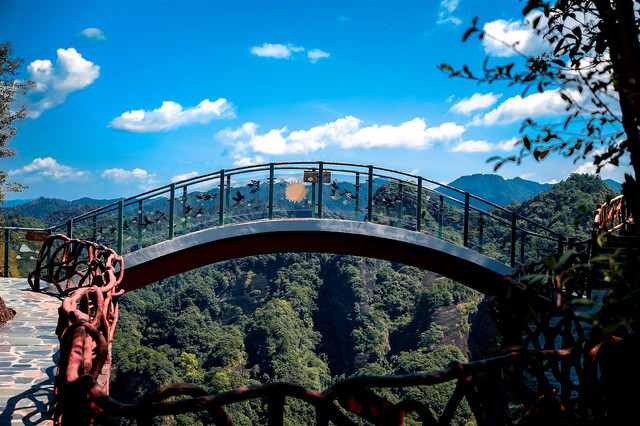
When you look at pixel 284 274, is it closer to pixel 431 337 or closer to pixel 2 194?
pixel 431 337

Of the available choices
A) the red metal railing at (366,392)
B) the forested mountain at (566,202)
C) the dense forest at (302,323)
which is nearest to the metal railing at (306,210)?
the red metal railing at (366,392)

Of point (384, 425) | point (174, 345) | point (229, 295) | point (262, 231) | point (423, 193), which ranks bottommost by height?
point (174, 345)

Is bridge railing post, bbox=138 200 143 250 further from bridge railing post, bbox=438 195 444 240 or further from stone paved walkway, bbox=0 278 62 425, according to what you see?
bridge railing post, bbox=438 195 444 240

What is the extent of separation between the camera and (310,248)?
33.3ft

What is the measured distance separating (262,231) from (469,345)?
1310 inches

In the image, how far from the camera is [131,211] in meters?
9.03

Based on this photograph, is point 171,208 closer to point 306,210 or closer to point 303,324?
point 306,210

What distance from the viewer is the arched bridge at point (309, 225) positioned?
9008mm

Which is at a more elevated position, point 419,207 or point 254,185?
point 254,185

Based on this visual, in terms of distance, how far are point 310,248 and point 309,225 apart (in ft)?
2.89

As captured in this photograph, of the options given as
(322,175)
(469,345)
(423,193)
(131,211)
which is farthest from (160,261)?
(469,345)

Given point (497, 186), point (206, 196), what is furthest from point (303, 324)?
point (497, 186)

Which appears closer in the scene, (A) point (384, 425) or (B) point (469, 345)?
(A) point (384, 425)

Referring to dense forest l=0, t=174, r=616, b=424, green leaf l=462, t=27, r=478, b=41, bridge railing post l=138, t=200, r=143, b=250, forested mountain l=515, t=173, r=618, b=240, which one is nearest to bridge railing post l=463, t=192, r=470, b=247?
bridge railing post l=138, t=200, r=143, b=250
